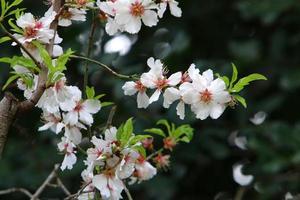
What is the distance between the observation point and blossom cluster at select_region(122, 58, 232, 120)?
89 cm

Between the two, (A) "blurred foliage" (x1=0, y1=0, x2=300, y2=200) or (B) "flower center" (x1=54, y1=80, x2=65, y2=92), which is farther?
(A) "blurred foliage" (x1=0, y1=0, x2=300, y2=200)

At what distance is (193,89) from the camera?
0.89m

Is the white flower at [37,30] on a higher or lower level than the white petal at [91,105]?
higher

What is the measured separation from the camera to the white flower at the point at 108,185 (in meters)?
0.91

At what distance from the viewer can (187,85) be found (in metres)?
0.89

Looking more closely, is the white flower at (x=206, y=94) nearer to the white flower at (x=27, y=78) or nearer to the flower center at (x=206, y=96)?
the flower center at (x=206, y=96)

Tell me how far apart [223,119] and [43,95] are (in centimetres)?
158

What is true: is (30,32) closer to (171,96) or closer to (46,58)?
(46,58)

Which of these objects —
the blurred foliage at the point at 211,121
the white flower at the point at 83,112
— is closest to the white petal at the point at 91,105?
the white flower at the point at 83,112

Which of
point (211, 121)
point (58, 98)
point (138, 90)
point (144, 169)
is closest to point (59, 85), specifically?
point (58, 98)

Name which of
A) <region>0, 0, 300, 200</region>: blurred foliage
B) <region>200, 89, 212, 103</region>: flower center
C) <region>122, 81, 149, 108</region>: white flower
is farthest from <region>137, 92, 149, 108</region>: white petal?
<region>0, 0, 300, 200</region>: blurred foliage

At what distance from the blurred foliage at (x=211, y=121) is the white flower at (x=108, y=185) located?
1.07 meters

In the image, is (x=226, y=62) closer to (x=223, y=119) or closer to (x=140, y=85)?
(x=223, y=119)

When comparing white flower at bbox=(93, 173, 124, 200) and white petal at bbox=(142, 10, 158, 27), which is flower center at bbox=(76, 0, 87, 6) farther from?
white flower at bbox=(93, 173, 124, 200)
